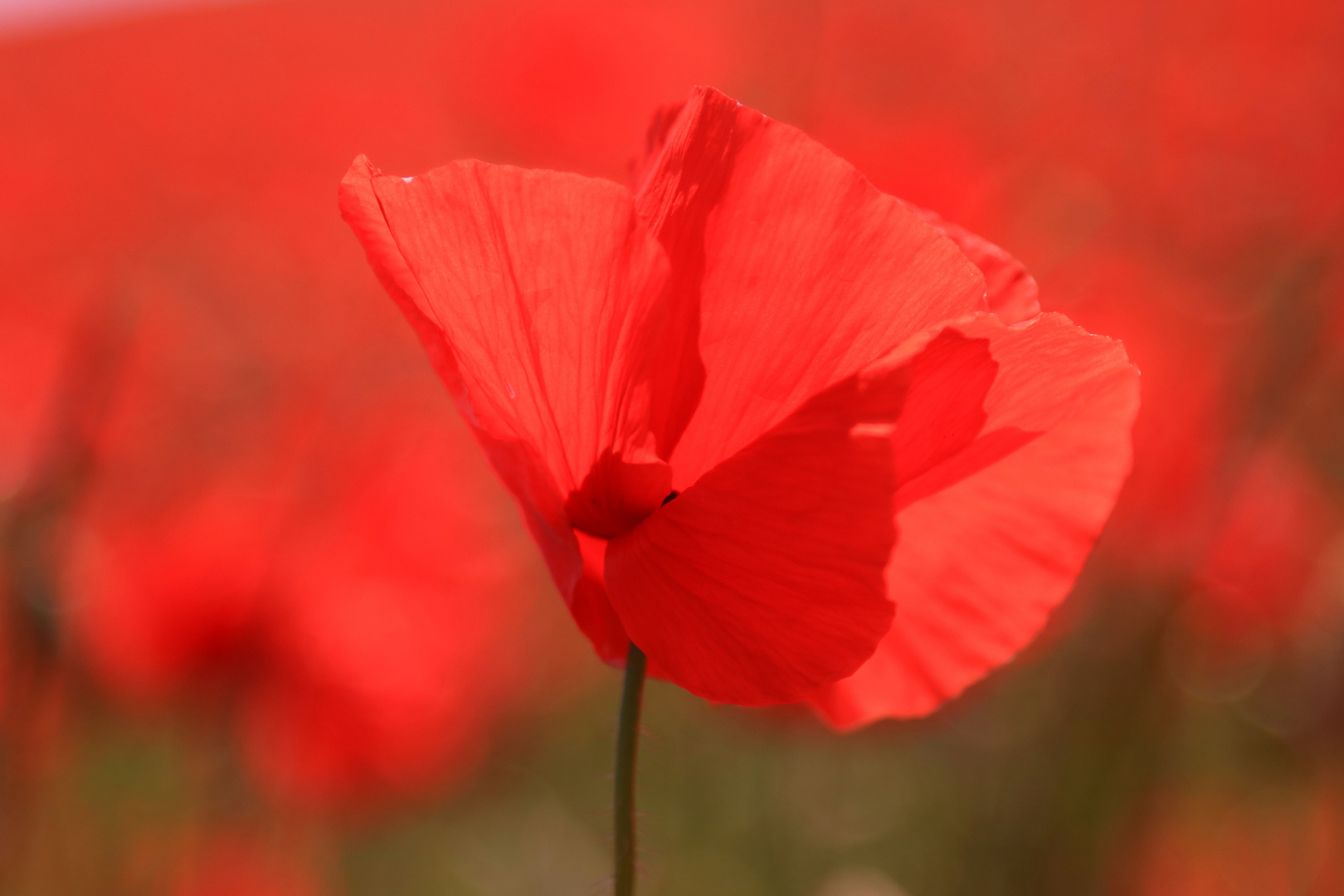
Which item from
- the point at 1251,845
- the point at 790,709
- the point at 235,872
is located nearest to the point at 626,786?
the point at 235,872

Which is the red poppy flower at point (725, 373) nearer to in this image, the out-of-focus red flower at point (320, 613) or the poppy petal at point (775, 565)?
the poppy petal at point (775, 565)

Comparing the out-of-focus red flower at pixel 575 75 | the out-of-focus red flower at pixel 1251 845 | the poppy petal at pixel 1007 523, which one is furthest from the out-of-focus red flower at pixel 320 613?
the out-of-focus red flower at pixel 575 75

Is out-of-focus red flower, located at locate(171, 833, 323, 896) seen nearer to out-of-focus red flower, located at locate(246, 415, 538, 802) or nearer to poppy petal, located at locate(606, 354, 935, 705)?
out-of-focus red flower, located at locate(246, 415, 538, 802)

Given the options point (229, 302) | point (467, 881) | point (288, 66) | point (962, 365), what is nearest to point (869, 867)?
point (467, 881)

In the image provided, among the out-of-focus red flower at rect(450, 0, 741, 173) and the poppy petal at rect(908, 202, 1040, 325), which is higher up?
the poppy petal at rect(908, 202, 1040, 325)

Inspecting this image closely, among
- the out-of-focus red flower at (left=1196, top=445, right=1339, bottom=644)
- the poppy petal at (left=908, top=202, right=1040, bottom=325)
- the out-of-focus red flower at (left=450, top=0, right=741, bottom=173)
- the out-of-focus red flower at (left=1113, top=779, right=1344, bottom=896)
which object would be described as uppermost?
the poppy petal at (left=908, top=202, right=1040, bottom=325)

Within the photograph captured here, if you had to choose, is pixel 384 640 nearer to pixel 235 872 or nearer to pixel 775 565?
pixel 235 872

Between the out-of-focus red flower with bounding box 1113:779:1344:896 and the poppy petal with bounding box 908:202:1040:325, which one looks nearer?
the poppy petal with bounding box 908:202:1040:325

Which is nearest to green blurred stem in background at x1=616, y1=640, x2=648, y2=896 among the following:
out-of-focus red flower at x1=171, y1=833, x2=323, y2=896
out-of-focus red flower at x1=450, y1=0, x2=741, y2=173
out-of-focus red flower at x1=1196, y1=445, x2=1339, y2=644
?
out-of-focus red flower at x1=171, y1=833, x2=323, y2=896
